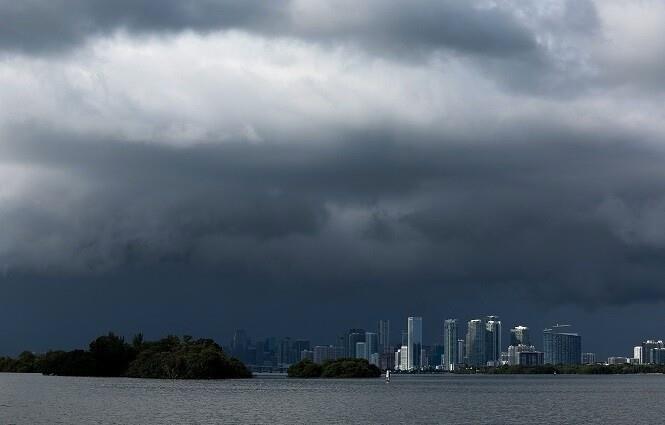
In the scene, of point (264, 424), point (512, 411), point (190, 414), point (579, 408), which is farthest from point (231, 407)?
point (579, 408)

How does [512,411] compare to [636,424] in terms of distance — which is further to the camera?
[512,411]

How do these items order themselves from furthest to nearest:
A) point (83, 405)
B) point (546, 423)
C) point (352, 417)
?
point (83, 405) < point (352, 417) < point (546, 423)

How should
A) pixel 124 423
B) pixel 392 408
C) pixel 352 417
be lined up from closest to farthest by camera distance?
pixel 124 423 < pixel 352 417 < pixel 392 408

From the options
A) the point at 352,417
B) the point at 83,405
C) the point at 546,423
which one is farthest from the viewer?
the point at 83,405

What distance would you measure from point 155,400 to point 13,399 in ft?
74.5

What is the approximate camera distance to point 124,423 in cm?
11512

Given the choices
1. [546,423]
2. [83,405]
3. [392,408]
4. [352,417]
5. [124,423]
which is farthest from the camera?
[392,408]

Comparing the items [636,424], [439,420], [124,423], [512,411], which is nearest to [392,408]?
[512,411]

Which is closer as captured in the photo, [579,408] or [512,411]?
[512,411]

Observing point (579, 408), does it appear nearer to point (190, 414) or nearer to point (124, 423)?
point (190, 414)

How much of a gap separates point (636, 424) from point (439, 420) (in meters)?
24.6

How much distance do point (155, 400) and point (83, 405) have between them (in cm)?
1879

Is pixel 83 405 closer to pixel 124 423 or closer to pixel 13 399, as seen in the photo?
pixel 13 399

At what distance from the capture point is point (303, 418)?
131 m
